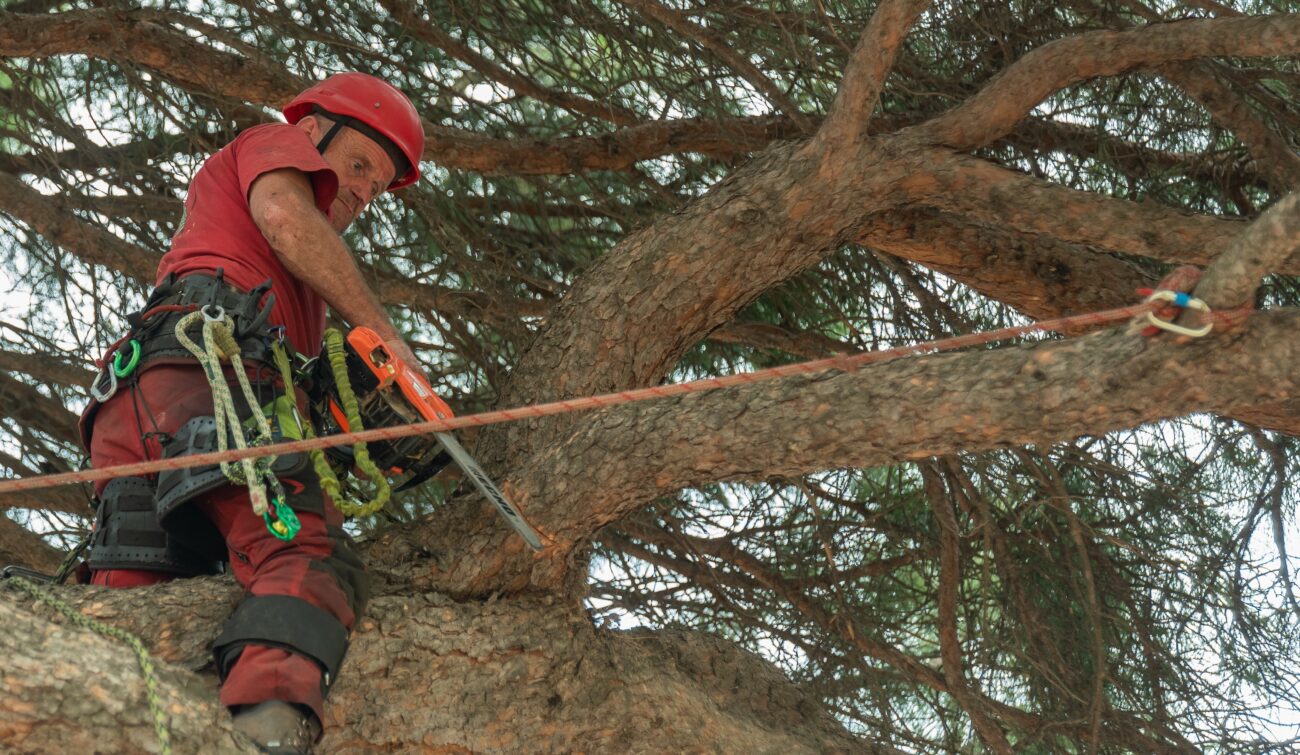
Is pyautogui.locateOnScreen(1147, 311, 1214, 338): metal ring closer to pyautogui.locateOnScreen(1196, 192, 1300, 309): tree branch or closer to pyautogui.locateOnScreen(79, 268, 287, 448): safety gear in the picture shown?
pyautogui.locateOnScreen(1196, 192, 1300, 309): tree branch

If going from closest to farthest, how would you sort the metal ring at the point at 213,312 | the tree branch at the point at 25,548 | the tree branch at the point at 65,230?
the metal ring at the point at 213,312 → the tree branch at the point at 25,548 → the tree branch at the point at 65,230

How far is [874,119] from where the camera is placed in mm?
3711

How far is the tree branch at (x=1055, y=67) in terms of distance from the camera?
A: 2.98m

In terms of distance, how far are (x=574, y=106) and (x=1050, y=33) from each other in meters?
1.47

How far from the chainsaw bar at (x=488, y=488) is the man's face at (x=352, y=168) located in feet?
2.27

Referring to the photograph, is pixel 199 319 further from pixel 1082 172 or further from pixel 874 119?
pixel 1082 172

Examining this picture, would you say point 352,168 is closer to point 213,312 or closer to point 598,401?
point 213,312

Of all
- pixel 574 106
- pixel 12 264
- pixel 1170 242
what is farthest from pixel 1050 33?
pixel 12 264

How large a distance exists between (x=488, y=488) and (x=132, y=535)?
0.65m

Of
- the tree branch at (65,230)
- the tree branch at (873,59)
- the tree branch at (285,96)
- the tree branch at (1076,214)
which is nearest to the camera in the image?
the tree branch at (873,59)

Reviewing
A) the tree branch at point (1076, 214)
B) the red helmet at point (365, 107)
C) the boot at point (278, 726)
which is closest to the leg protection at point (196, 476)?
the boot at point (278, 726)

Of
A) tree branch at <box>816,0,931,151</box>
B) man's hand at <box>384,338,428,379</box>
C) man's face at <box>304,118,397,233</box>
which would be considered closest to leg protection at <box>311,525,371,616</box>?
man's hand at <box>384,338,428,379</box>

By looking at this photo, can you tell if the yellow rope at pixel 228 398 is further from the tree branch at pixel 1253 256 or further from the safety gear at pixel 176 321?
the tree branch at pixel 1253 256

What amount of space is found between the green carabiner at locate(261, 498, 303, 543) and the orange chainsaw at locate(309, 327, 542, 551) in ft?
1.04
